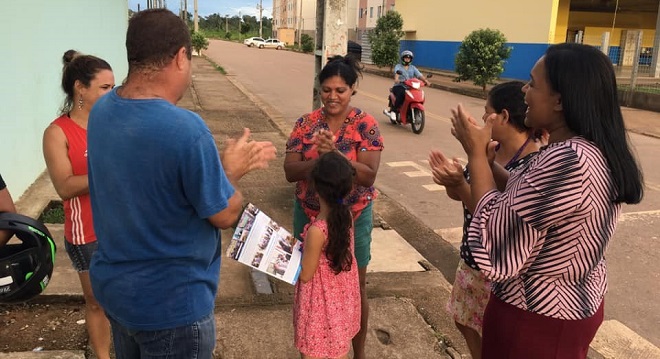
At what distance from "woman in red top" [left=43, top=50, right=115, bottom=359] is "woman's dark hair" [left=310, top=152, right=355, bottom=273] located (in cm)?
112

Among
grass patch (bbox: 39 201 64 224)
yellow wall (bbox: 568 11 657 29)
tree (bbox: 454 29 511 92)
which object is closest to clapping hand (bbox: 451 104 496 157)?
grass patch (bbox: 39 201 64 224)

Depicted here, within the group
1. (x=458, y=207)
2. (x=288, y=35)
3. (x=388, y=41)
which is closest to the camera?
(x=458, y=207)

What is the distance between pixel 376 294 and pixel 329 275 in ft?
5.07

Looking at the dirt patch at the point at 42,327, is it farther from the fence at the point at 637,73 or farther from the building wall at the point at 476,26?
the building wall at the point at 476,26

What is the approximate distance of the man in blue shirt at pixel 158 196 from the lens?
1592mm

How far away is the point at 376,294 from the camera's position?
13.1ft

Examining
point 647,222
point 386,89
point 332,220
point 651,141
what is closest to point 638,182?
point 332,220

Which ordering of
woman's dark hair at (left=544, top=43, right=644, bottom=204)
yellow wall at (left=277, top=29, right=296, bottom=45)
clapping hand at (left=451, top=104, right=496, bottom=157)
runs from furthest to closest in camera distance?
1. yellow wall at (left=277, top=29, right=296, bottom=45)
2. clapping hand at (left=451, top=104, right=496, bottom=157)
3. woman's dark hair at (left=544, top=43, right=644, bottom=204)

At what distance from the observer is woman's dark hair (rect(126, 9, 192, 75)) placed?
162cm

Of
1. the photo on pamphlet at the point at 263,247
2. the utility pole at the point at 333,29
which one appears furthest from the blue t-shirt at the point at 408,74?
the photo on pamphlet at the point at 263,247

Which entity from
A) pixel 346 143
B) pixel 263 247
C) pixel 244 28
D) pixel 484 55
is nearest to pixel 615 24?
pixel 484 55

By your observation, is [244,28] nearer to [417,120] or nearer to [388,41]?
[388,41]

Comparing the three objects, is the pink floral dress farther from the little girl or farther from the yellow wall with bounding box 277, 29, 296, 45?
the yellow wall with bounding box 277, 29, 296, 45

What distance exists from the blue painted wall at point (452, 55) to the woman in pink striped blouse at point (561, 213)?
16203mm
